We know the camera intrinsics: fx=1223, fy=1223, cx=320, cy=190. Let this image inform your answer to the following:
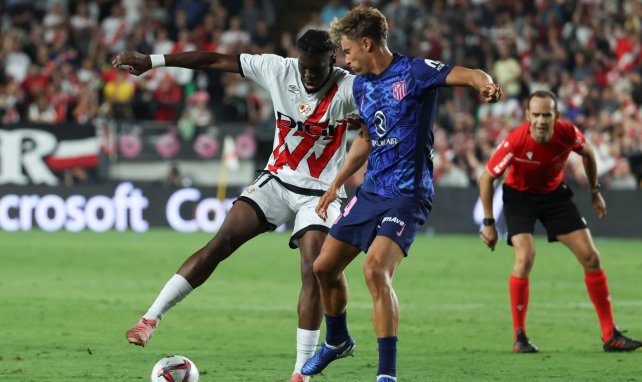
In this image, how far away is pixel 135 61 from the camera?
8.12 meters

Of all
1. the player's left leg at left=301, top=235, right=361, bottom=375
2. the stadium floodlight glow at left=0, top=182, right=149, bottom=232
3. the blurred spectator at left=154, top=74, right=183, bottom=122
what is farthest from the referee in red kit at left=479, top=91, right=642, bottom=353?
the blurred spectator at left=154, top=74, right=183, bottom=122

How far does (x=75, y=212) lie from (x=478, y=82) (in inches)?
637

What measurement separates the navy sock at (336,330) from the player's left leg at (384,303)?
0.84 meters

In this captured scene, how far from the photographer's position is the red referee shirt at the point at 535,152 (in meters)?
9.86

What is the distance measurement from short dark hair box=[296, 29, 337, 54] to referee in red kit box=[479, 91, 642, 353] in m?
2.28

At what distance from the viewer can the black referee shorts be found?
10000 millimetres

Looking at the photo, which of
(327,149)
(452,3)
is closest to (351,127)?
(327,149)

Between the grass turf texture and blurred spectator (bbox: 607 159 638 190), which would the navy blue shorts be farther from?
blurred spectator (bbox: 607 159 638 190)

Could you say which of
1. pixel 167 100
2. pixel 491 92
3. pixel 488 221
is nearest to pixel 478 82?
pixel 491 92

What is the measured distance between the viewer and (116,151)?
22.5 metres

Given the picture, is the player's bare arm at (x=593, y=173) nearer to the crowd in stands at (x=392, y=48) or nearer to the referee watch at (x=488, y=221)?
the referee watch at (x=488, y=221)

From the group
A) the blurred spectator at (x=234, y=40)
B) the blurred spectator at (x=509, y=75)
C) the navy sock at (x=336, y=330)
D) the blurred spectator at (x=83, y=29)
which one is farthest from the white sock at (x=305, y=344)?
the blurred spectator at (x=83, y=29)

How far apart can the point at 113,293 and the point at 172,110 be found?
11169mm

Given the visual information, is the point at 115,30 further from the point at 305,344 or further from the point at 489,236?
the point at 305,344
